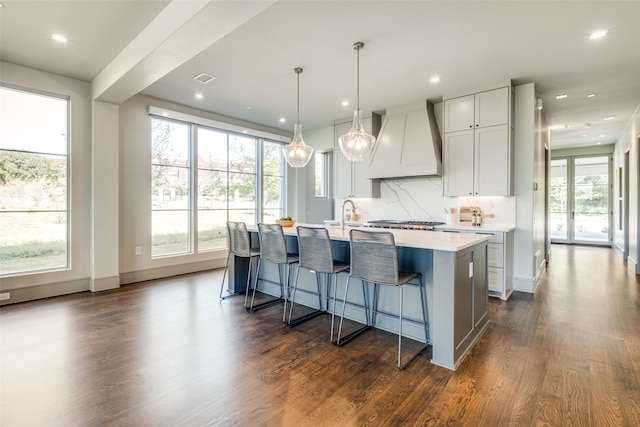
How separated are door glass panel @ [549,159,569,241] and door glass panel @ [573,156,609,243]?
240 mm

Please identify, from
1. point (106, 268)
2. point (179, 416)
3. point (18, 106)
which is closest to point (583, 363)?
point (179, 416)

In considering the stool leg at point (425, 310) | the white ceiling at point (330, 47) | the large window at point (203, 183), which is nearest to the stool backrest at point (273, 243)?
the stool leg at point (425, 310)

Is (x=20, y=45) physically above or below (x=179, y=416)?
above

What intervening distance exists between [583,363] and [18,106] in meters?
6.35

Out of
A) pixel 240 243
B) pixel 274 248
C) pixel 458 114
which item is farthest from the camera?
pixel 458 114

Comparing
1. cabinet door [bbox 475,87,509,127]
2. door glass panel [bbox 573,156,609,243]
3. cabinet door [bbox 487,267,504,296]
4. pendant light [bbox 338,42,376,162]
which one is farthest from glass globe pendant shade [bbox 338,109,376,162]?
door glass panel [bbox 573,156,609,243]

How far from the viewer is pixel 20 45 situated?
129 inches

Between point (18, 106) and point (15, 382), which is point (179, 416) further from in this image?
point (18, 106)

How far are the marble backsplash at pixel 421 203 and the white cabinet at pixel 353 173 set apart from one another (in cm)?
26

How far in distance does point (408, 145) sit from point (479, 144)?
105cm

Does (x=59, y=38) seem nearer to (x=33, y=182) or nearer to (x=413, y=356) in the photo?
(x=33, y=182)

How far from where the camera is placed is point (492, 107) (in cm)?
420

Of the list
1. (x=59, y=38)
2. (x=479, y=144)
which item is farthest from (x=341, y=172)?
(x=59, y=38)

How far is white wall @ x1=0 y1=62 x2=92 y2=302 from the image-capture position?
3877 mm
